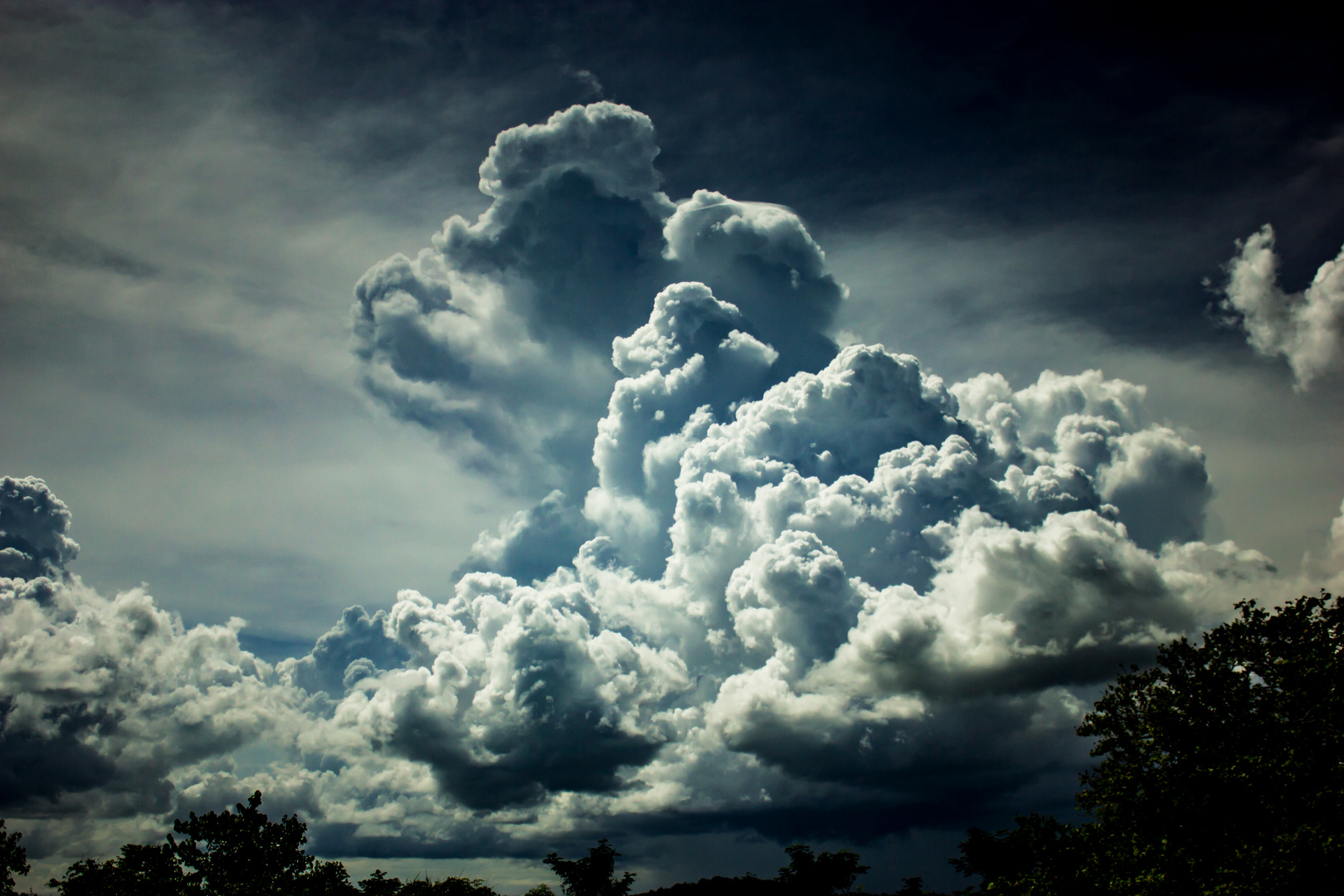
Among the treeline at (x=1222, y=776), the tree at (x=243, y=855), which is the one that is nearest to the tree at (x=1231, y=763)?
the treeline at (x=1222, y=776)

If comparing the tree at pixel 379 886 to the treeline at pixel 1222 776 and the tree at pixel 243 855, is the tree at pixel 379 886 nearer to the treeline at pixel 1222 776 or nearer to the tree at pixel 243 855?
the tree at pixel 243 855

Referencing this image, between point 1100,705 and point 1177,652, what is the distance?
22.5 ft

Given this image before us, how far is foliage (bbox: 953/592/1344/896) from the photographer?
45.5m

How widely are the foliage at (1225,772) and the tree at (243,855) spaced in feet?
263

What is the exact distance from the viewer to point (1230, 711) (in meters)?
54.1

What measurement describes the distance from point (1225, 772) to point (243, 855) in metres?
97.9

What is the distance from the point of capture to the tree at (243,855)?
295ft

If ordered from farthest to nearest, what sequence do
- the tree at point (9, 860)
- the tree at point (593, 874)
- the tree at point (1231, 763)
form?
the tree at point (593, 874), the tree at point (9, 860), the tree at point (1231, 763)

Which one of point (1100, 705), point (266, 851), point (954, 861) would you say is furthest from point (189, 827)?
point (954, 861)

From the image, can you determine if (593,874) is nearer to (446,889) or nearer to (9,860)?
(446,889)

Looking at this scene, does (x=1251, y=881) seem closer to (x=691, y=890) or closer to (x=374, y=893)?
(x=374, y=893)

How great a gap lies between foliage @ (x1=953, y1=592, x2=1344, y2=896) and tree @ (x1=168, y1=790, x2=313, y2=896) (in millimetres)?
80163


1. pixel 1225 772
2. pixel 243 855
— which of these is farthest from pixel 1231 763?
pixel 243 855

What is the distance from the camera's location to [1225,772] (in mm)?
49312
